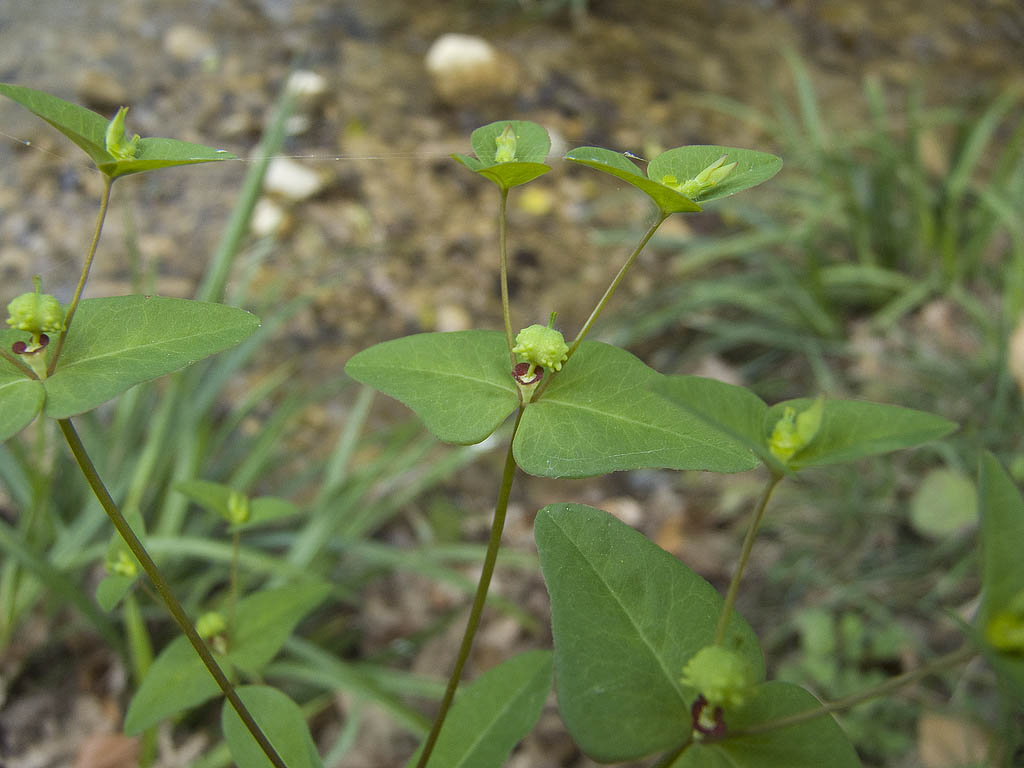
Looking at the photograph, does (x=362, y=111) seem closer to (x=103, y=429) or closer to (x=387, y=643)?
(x=103, y=429)

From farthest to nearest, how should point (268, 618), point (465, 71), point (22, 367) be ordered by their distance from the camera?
point (465, 71), point (268, 618), point (22, 367)

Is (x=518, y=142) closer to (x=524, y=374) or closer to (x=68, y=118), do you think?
(x=524, y=374)

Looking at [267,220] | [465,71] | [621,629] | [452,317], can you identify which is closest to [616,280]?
[621,629]

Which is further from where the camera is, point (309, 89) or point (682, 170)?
point (309, 89)

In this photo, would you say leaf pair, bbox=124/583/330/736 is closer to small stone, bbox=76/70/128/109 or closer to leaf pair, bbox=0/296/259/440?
leaf pair, bbox=0/296/259/440

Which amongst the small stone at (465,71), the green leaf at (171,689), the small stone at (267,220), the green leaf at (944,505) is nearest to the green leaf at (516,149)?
the green leaf at (171,689)

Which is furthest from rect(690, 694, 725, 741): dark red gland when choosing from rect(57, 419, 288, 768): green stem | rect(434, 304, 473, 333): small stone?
rect(434, 304, 473, 333): small stone

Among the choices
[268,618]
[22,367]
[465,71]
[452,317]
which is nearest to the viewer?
[22,367]
